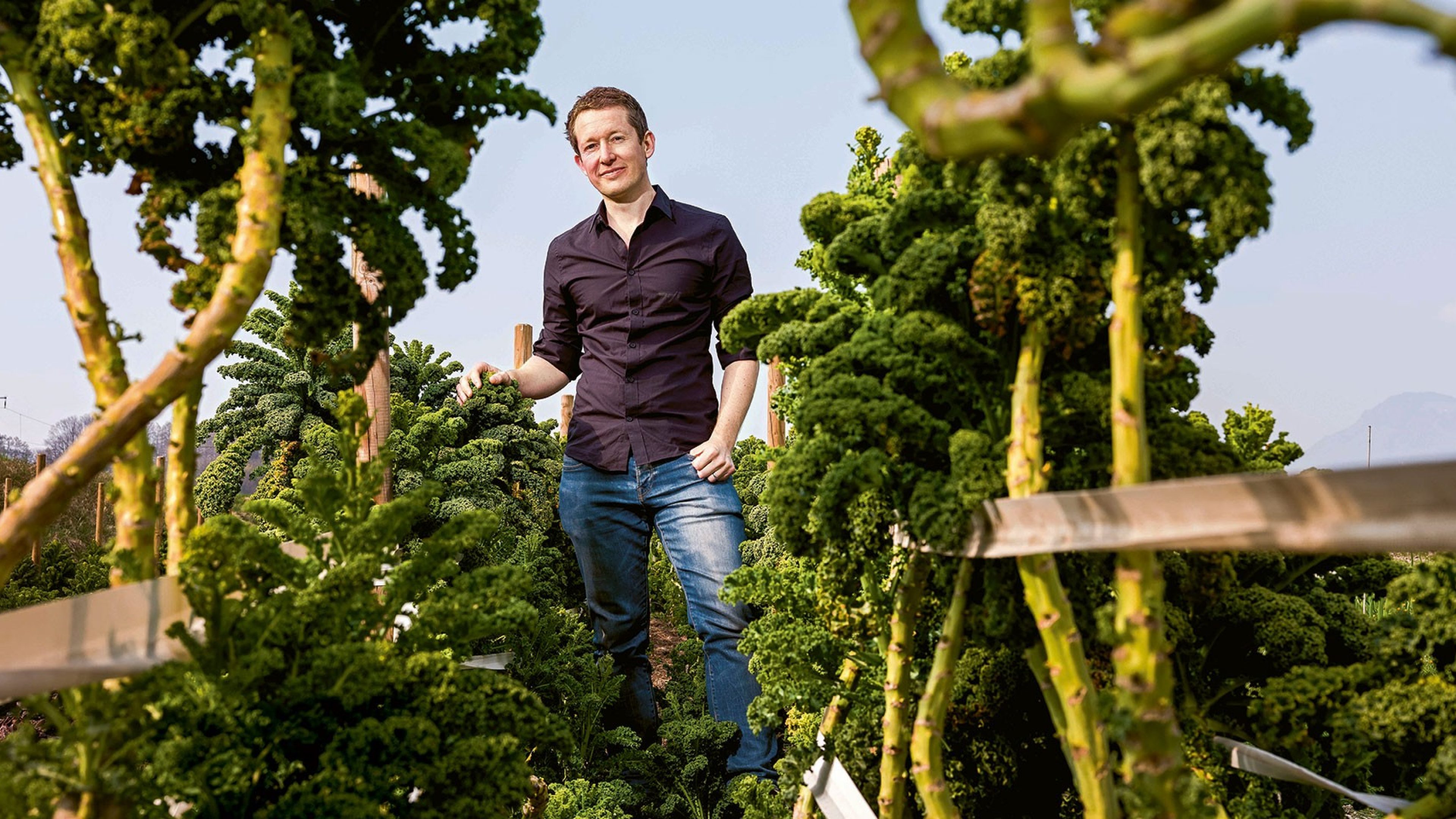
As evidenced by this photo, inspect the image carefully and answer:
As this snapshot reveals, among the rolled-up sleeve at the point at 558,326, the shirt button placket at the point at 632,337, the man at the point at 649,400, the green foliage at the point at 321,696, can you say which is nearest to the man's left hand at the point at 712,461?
the man at the point at 649,400

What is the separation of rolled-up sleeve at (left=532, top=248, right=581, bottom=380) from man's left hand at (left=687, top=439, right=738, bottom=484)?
0.96 metres

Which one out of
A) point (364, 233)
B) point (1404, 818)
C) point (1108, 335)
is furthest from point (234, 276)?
point (1404, 818)

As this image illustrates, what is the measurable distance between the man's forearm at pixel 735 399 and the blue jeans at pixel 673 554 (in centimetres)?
22

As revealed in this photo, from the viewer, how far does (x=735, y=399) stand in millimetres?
5352

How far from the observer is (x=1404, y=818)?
234 cm

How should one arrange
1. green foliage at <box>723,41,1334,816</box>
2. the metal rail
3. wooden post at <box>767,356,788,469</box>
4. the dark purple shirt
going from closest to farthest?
1. the metal rail
2. green foliage at <box>723,41,1334,816</box>
3. the dark purple shirt
4. wooden post at <box>767,356,788,469</box>

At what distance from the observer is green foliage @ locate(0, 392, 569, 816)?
233 centimetres

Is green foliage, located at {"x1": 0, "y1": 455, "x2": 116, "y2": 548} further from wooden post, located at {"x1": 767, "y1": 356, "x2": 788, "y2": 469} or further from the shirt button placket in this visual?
wooden post, located at {"x1": 767, "y1": 356, "x2": 788, "y2": 469}

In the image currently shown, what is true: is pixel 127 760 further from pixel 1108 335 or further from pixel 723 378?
pixel 723 378

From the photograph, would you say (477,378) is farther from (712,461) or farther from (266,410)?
(266,410)

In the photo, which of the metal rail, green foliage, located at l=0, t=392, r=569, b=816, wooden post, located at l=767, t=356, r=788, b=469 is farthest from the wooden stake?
the metal rail

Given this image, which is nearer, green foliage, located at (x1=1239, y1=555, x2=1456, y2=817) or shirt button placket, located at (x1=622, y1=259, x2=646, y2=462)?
green foliage, located at (x1=1239, y1=555, x2=1456, y2=817)

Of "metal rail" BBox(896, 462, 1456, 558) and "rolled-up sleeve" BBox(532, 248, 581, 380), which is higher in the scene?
"rolled-up sleeve" BBox(532, 248, 581, 380)

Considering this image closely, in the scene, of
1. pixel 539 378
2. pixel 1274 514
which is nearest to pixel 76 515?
pixel 539 378
